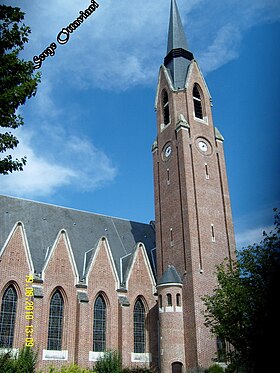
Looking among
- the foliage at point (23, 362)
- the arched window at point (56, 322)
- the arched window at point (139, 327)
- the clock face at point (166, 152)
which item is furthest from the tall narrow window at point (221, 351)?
the clock face at point (166, 152)

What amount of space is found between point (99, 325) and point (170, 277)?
748 cm

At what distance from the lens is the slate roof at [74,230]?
38375mm

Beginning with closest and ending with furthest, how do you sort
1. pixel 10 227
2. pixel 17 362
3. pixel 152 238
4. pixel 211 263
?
pixel 17 362
pixel 211 263
pixel 10 227
pixel 152 238

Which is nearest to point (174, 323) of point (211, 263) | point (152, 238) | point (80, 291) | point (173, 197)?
point (211, 263)

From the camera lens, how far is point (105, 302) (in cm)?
3709

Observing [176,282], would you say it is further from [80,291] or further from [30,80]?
[30,80]

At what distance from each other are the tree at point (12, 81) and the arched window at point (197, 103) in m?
30.6

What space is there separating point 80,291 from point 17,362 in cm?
944

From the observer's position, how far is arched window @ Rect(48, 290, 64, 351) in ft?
110

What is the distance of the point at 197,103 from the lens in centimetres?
4438

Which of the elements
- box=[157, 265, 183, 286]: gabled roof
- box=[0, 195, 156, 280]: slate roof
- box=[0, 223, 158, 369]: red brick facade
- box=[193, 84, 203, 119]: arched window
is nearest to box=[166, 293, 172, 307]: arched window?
box=[157, 265, 183, 286]: gabled roof

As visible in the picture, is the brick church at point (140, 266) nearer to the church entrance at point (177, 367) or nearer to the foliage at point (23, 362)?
the church entrance at point (177, 367)

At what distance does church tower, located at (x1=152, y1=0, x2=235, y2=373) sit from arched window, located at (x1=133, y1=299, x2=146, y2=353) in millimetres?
3521

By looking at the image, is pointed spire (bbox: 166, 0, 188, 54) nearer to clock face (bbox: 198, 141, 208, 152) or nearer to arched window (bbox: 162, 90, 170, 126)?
arched window (bbox: 162, 90, 170, 126)
